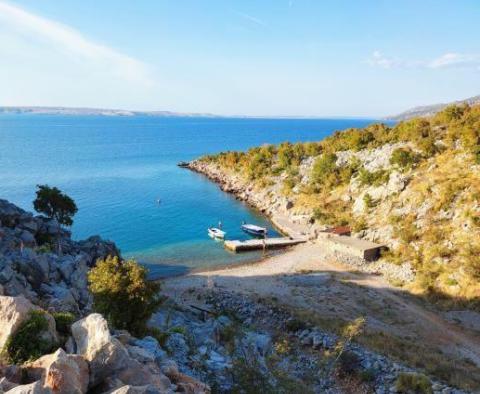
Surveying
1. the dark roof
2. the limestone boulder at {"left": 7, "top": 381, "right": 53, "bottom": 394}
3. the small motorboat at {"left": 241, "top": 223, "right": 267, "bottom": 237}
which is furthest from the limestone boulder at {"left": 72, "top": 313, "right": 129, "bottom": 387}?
the small motorboat at {"left": 241, "top": 223, "right": 267, "bottom": 237}

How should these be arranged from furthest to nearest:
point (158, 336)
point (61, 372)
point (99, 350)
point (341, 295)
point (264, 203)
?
point (264, 203) → point (341, 295) → point (158, 336) → point (99, 350) → point (61, 372)

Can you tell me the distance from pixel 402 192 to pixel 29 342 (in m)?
47.6

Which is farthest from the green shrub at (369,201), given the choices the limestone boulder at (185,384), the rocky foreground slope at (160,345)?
the limestone boulder at (185,384)

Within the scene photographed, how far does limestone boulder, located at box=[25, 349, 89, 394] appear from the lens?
8.27 metres

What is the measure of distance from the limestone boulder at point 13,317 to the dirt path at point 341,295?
866 inches

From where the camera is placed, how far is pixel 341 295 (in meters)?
34.4

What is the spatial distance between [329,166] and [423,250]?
1094 inches

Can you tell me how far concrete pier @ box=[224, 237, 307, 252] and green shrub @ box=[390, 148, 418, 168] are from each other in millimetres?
16693

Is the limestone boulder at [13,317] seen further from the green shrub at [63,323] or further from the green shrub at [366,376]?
the green shrub at [366,376]

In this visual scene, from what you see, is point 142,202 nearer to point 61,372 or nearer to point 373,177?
point 373,177

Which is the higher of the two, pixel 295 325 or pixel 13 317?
pixel 13 317

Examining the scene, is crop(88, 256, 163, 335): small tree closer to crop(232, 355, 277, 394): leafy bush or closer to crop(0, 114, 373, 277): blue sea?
crop(232, 355, 277, 394): leafy bush

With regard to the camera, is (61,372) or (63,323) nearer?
(61,372)

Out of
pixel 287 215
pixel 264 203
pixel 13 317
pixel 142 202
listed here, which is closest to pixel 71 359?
pixel 13 317
